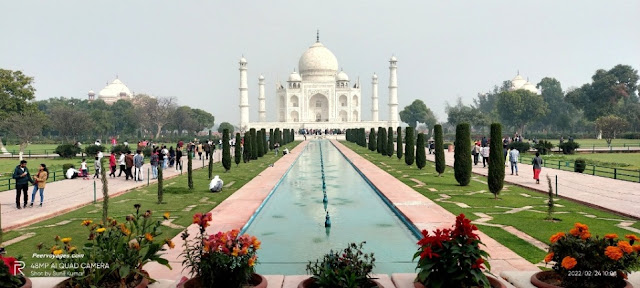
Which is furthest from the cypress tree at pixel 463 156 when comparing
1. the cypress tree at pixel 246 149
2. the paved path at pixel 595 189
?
the cypress tree at pixel 246 149

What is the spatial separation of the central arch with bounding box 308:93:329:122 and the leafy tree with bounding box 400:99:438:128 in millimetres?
18040

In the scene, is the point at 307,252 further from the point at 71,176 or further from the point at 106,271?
the point at 71,176

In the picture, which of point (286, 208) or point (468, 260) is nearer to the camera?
point (468, 260)

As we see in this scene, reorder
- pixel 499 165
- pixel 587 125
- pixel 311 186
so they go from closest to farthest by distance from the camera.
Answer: pixel 499 165 → pixel 311 186 → pixel 587 125

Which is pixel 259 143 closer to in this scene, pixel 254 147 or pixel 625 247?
pixel 254 147

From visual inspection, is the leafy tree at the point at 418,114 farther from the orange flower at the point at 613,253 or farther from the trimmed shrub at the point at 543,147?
the orange flower at the point at 613,253

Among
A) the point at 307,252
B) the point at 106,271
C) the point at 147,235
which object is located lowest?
the point at 307,252

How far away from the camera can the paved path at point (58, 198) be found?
8.41 metres

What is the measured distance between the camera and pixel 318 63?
68312mm

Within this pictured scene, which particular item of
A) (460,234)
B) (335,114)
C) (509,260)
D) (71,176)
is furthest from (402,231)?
(335,114)

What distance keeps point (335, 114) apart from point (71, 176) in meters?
52.1

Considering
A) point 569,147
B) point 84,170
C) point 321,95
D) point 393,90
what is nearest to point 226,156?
point 84,170

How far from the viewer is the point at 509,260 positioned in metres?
5.57

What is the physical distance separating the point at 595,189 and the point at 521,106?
47.0 metres
